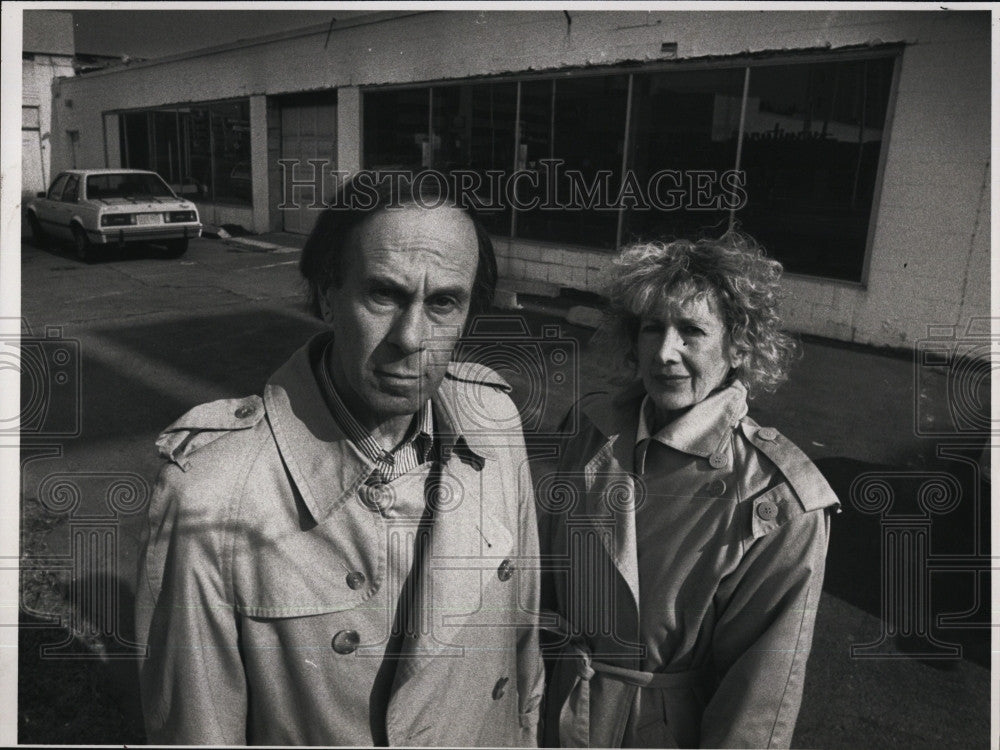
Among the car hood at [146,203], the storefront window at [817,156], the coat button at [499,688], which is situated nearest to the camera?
the coat button at [499,688]

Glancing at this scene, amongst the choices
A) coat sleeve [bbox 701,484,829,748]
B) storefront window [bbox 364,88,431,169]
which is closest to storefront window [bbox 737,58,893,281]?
storefront window [bbox 364,88,431,169]

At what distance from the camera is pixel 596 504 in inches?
62.8

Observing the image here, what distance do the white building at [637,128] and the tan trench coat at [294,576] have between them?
609mm

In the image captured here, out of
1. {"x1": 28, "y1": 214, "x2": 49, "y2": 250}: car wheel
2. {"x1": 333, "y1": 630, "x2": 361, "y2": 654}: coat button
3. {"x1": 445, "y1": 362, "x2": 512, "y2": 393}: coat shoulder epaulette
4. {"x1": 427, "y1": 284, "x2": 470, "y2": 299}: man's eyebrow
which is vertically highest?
{"x1": 28, "y1": 214, "x2": 49, "y2": 250}: car wheel

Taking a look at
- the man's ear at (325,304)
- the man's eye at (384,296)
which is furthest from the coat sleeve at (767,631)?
the man's ear at (325,304)

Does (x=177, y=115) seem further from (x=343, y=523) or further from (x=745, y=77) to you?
(x=745, y=77)

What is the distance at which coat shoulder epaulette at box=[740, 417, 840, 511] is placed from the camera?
1337 mm

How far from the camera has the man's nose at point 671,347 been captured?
1536mm

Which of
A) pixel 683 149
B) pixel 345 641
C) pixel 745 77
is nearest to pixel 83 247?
pixel 345 641

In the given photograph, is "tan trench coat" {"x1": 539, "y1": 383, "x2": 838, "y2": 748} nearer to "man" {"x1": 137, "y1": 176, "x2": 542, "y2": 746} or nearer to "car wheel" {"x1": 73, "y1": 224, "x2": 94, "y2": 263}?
"man" {"x1": 137, "y1": 176, "x2": 542, "y2": 746}

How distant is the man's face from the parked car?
1.16m

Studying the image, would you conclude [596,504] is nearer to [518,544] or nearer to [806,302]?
[518,544]

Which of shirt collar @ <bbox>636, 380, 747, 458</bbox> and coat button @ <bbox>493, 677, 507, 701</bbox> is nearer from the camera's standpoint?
shirt collar @ <bbox>636, 380, 747, 458</bbox>

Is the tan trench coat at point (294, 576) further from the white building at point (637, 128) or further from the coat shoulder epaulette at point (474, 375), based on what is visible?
the white building at point (637, 128)
